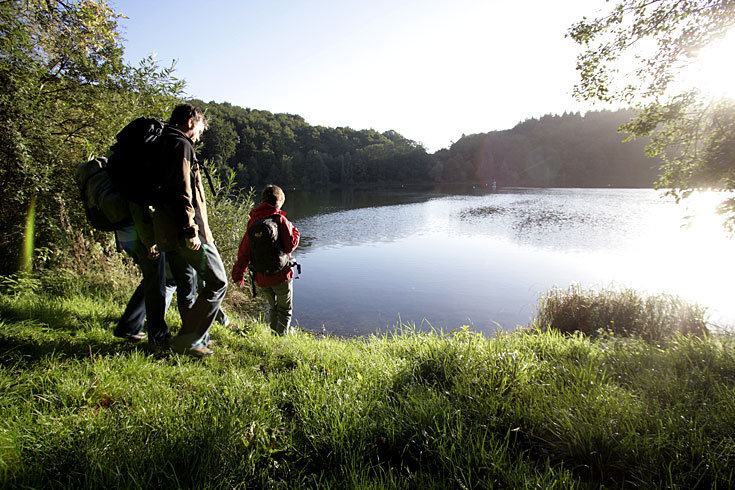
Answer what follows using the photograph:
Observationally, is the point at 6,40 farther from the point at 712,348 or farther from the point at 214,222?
the point at 712,348

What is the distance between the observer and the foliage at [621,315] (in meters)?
6.31

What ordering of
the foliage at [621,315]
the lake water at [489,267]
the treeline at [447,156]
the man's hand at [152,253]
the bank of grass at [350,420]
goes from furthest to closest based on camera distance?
the treeline at [447,156]
the lake water at [489,267]
the foliage at [621,315]
the man's hand at [152,253]
the bank of grass at [350,420]

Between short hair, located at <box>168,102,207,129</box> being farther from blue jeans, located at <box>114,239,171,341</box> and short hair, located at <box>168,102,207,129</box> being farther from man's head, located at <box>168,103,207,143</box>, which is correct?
blue jeans, located at <box>114,239,171,341</box>

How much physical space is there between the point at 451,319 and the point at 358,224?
17108 mm

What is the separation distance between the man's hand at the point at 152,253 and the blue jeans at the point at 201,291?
3.6 inches

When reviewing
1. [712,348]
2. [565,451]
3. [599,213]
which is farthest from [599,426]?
[599,213]

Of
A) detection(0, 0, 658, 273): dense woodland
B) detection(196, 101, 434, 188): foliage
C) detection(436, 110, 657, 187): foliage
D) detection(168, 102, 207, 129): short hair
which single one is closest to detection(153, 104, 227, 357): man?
detection(168, 102, 207, 129): short hair

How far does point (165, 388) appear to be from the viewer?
232 cm

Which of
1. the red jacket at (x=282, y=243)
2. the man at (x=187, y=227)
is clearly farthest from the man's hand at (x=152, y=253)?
the red jacket at (x=282, y=243)

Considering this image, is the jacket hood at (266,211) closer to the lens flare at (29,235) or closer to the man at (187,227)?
the man at (187,227)

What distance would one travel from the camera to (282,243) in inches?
160

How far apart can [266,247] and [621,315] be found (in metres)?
7.27

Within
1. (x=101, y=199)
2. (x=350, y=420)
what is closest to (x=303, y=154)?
(x=101, y=199)

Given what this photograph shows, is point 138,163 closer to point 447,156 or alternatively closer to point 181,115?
point 181,115
